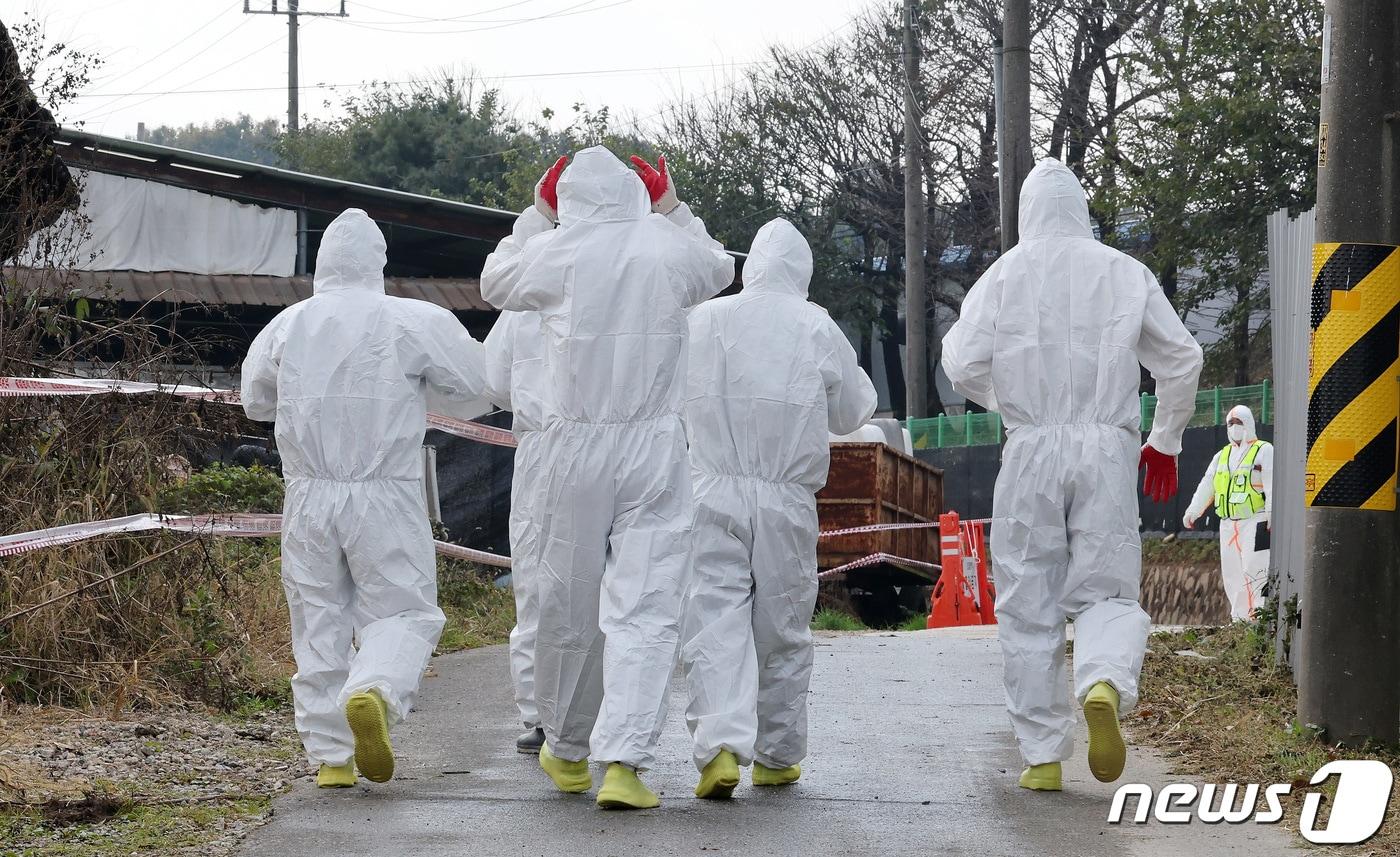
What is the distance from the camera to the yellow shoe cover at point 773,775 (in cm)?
671

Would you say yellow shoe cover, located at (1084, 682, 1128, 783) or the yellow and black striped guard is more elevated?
the yellow and black striped guard

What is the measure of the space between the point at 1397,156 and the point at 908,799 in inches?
119

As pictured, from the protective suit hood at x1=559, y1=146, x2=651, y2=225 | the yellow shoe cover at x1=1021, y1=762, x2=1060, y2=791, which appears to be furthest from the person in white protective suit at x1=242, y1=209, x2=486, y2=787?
the yellow shoe cover at x1=1021, y1=762, x2=1060, y2=791

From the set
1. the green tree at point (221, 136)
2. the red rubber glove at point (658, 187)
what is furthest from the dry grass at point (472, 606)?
the green tree at point (221, 136)

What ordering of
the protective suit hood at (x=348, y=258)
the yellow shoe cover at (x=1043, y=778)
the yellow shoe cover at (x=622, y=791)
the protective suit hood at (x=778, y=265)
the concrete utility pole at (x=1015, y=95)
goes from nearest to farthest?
the yellow shoe cover at (x=622, y=791) < the yellow shoe cover at (x=1043, y=778) < the protective suit hood at (x=348, y=258) < the protective suit hood at (x=778, y=265) < the concrete utility pole at (x=1015, y=95)

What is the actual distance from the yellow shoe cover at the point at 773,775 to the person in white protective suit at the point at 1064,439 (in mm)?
854

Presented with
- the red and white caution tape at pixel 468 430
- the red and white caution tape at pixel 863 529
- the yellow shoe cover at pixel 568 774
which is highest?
the red and white caution tape at pixel 468 430

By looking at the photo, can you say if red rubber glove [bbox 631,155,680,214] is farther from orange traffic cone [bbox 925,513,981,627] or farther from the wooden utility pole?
orange traffic cone [bbox 925,513,981,627]

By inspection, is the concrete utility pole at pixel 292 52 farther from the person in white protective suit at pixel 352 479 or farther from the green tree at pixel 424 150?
the person in white protective suit at pixel 352 479

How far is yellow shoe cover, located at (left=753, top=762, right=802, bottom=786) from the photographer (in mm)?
6715

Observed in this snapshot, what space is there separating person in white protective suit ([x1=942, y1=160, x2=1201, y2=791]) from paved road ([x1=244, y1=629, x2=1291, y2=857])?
46cm

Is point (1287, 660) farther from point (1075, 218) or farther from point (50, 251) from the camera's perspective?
→ point (50, 251)

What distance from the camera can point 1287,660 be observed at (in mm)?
8414

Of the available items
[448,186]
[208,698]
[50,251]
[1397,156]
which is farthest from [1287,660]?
[448,186]
